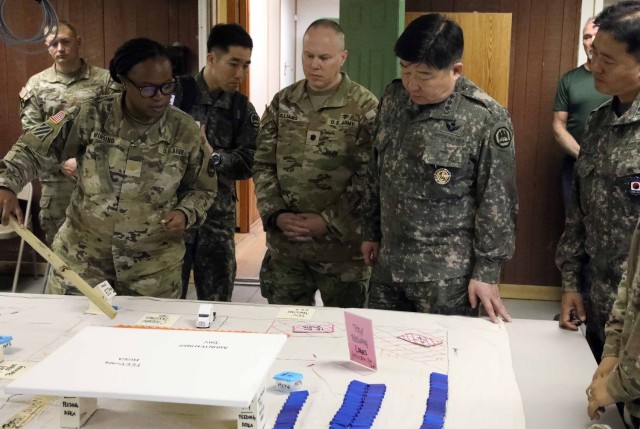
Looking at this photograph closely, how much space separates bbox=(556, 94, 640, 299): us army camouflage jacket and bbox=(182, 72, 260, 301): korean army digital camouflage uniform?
1461 millimetres

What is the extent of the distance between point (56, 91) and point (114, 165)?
175 centimetres

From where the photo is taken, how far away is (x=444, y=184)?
1.93 m

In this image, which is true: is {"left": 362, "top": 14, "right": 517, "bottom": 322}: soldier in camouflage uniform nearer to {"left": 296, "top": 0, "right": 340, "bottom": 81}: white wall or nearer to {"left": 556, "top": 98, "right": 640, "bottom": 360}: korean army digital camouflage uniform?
{"left": 556, "top": 98, "right": 640, "bottom": 360}: korean army digital camouflage uniform

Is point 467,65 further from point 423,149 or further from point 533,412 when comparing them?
point 533,412

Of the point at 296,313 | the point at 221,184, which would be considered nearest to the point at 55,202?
the point at 221,184

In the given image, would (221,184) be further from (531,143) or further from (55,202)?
(531,143)

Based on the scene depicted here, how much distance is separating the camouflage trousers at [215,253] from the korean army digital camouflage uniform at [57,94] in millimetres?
933

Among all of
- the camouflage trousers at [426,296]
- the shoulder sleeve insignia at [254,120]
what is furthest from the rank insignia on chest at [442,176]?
the shoulder sleeve insignia at [254,120]

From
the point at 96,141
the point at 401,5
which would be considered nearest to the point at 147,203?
the point at 96,141

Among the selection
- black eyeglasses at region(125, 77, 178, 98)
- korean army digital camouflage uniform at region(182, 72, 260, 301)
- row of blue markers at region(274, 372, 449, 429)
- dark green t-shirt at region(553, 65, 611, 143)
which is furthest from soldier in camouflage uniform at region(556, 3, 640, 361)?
dark green t-shirt at region(553, 65, 611, 143)

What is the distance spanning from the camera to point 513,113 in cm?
423

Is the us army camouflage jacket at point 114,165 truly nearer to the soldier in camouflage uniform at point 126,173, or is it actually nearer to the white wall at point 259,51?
the soldier in camouflage uniform at point 126,173

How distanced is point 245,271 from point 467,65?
210 centimetres

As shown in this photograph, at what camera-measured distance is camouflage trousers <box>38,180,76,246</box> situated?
3.77 metres
